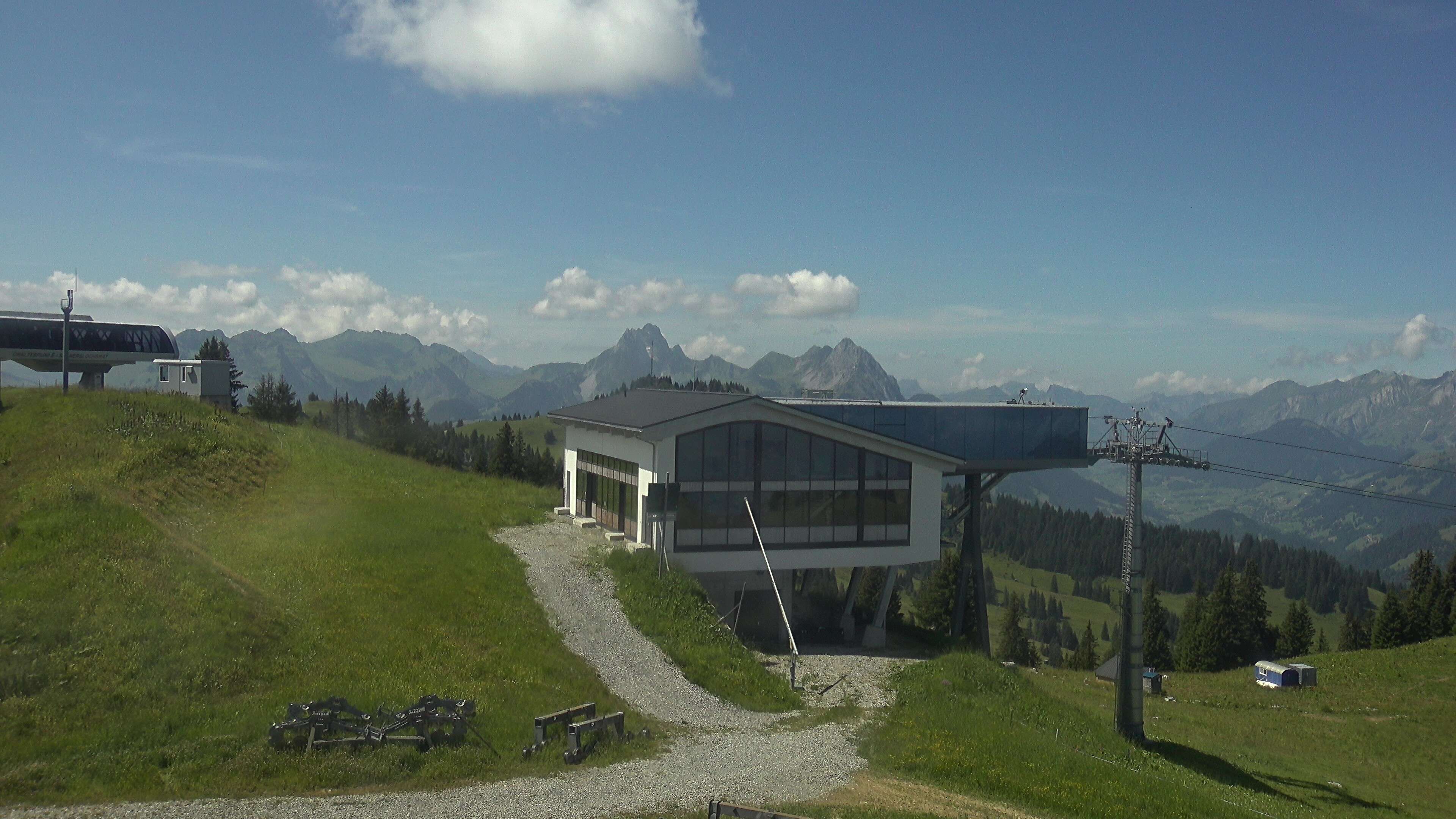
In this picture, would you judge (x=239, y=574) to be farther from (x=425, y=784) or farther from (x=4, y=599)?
(x=425, y=784)

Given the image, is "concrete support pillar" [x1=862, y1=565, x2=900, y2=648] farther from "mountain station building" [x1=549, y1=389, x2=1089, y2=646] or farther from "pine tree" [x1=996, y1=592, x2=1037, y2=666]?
"pine tree" [x1=996, y1=592, x2=1037, y2=666]

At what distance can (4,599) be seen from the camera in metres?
19.7

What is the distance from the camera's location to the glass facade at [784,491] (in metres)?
35.2

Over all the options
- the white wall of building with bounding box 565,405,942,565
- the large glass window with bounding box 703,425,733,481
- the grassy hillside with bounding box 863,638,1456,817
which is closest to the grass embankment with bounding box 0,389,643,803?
the white wall of building with bounding box 565,405,942,565

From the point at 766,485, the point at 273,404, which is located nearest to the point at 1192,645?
the point at 766,485

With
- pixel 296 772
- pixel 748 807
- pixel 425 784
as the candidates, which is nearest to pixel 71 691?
pixel 296 772

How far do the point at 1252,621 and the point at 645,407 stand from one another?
256 ft

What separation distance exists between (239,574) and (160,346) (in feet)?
131

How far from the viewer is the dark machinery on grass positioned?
16.8m

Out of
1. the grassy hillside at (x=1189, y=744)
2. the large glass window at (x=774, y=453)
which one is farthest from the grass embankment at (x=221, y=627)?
the large glass window at (x=774, y=453)

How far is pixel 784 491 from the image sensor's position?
3659cm

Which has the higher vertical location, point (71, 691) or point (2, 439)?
point (2, 439)

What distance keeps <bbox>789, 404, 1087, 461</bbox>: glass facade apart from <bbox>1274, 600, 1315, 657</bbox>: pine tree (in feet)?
205

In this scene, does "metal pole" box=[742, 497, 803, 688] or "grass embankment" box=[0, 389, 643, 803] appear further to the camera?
"metal pole" box=[742, 497, 803, 688]
